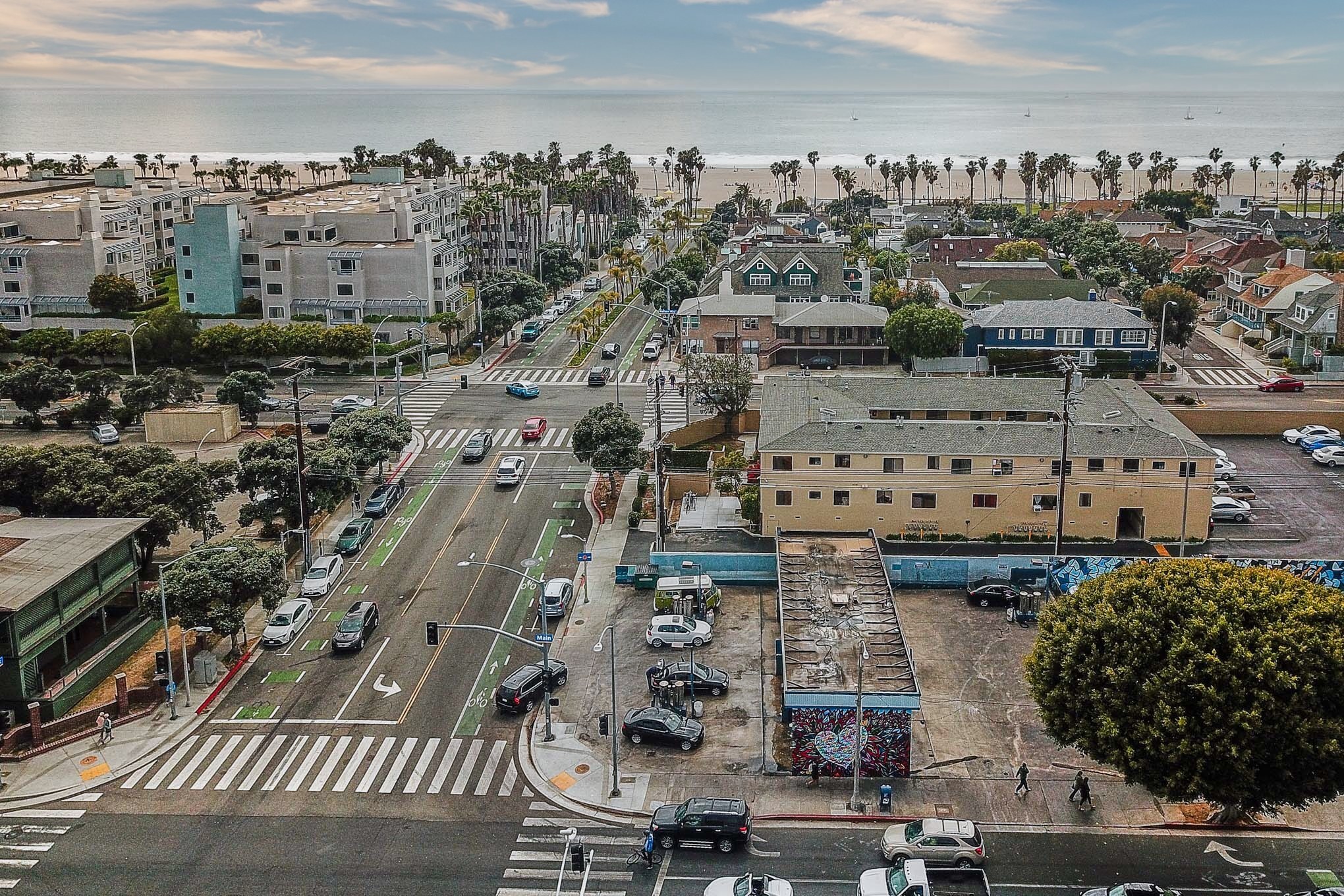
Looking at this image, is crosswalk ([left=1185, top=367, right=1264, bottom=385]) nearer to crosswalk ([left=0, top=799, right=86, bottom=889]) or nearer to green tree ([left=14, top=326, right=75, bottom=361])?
crosswalk ([left=0, top=799, right=86, bottom=889])

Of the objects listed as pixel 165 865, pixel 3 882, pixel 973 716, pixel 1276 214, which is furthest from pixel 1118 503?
pixel 1276 214

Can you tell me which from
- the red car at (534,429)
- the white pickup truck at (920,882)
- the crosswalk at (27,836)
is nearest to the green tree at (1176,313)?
the red car at (534,429)

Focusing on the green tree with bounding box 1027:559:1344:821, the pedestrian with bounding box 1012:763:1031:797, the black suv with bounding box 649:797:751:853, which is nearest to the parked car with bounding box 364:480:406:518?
the black suv with bounding box 649:797:751:853

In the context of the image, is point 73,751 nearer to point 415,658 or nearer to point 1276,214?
point 415,658

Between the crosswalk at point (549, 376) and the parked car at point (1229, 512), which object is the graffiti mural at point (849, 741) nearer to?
the parked car at point (1229, 512)


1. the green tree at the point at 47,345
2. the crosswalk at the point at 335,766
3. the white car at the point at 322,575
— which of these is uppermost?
the green tree at the point at 47,345

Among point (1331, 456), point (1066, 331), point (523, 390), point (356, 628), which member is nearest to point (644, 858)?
point (356, 628)

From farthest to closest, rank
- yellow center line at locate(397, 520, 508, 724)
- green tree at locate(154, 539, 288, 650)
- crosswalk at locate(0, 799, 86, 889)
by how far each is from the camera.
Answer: green tree at locate(154, 539, 288, 650) → yellow center line at locate(397, 520, 508, 724) → crosswalk at locate(0, 799, 86, 889)
